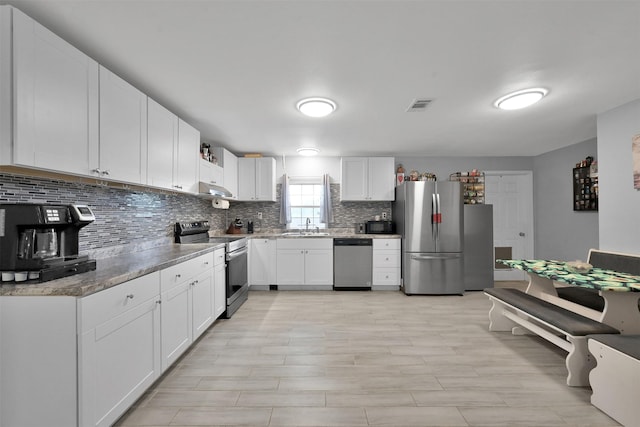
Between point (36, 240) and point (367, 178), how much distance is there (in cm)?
431

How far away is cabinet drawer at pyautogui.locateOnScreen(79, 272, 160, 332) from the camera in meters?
1.34

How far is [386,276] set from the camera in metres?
4.64

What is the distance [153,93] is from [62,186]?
114 cm

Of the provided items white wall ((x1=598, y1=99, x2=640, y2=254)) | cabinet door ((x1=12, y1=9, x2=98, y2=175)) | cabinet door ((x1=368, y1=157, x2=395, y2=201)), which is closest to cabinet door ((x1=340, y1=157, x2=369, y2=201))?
cabinet door ((x1=368, y1=157, x2=395, y2=201))

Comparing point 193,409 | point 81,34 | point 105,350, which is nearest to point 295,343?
point 193,409

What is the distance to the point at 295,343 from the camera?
2674 millimetres

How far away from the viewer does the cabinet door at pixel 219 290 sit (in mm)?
3025

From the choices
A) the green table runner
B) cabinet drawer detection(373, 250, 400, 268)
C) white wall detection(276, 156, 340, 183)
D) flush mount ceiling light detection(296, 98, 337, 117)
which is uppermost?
flush mount ceiling light detection(296, 98, 337, 117)

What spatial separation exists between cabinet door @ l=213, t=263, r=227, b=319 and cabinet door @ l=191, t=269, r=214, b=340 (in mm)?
82

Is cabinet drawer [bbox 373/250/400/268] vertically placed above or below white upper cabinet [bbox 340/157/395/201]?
below

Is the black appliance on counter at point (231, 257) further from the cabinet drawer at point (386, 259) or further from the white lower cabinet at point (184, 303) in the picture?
the cabinet drawer at point (386, 259)

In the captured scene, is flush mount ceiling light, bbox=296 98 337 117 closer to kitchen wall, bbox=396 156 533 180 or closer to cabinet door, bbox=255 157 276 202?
cabinet door, bbox=255 157 276 202

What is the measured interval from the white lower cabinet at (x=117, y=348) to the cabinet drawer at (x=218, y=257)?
1.12m

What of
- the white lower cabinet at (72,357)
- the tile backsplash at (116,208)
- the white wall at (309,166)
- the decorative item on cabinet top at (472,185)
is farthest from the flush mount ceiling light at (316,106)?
the decorative item on cabinet top at (472,185)
